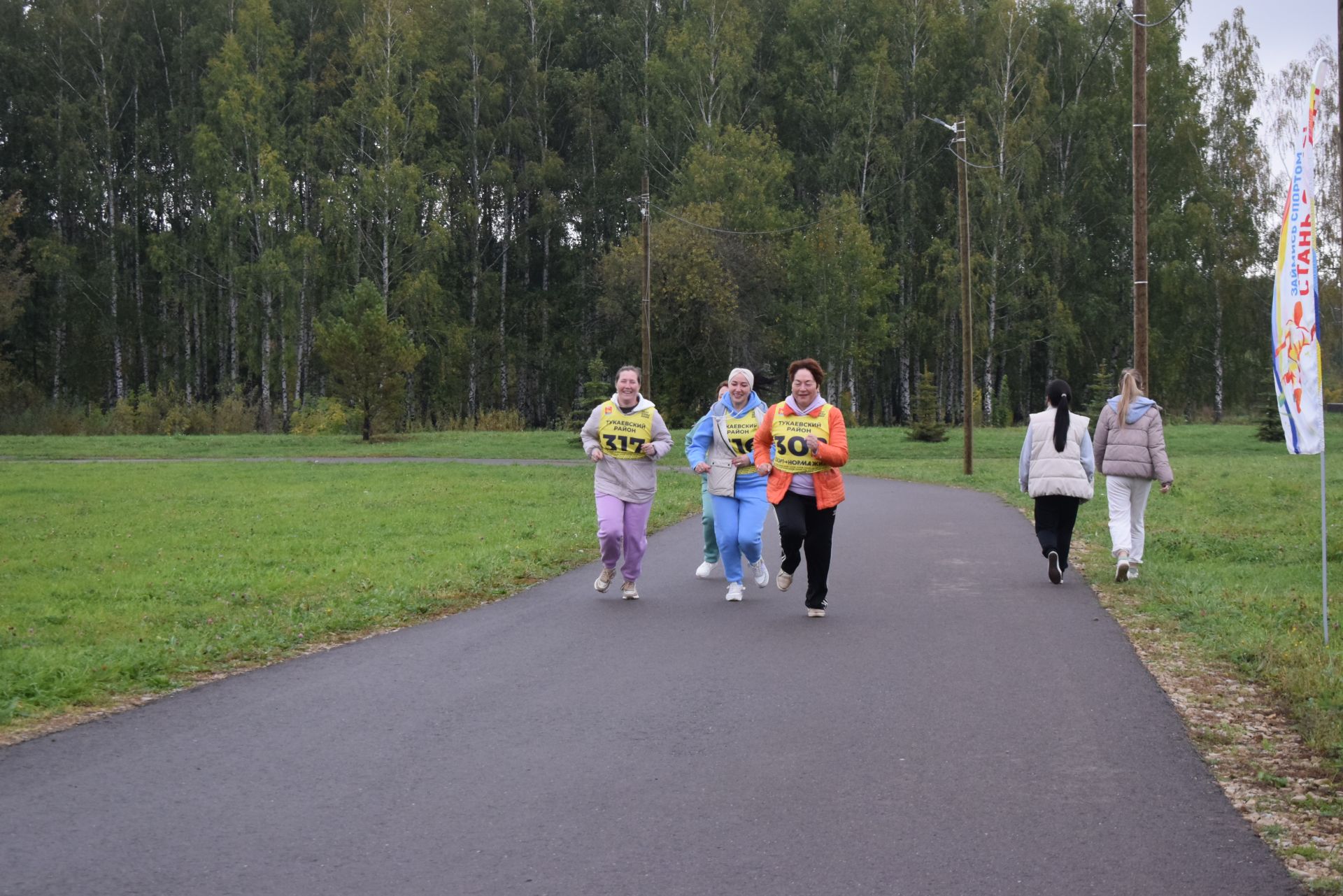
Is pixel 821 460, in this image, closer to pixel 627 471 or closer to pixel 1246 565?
pixel 627 471

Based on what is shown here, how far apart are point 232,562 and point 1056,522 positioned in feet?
26.8

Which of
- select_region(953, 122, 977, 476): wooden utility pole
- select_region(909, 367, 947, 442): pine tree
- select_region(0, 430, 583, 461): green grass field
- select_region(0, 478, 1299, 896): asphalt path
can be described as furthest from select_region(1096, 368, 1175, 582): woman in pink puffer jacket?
select_region(909, 367, 947, 442): pine tree

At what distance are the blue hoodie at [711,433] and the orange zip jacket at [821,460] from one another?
788 millimetres

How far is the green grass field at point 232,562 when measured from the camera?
8.77m

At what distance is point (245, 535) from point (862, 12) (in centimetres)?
5147

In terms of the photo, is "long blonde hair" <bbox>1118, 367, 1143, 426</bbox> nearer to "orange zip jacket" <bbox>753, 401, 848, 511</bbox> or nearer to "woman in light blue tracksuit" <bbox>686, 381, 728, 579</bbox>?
"orange zip jacket" <bbox>753, 401, 848, 511</bbox>

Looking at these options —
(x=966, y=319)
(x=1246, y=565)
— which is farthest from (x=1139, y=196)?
(x=1246, y=565)

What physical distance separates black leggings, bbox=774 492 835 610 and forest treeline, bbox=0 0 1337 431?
42685 millimetres

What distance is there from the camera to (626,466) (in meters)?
11.2

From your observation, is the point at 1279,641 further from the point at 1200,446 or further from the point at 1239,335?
the point at 1239,335

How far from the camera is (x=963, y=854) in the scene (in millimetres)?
4746

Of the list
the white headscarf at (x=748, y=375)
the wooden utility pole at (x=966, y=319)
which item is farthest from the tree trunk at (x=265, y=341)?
the white headscarf at (x=748, y=375)

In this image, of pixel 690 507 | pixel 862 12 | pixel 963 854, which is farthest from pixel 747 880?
pixel 862 12

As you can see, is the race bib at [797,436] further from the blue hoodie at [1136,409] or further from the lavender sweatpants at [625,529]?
the blue hoodie at [1136,409]
